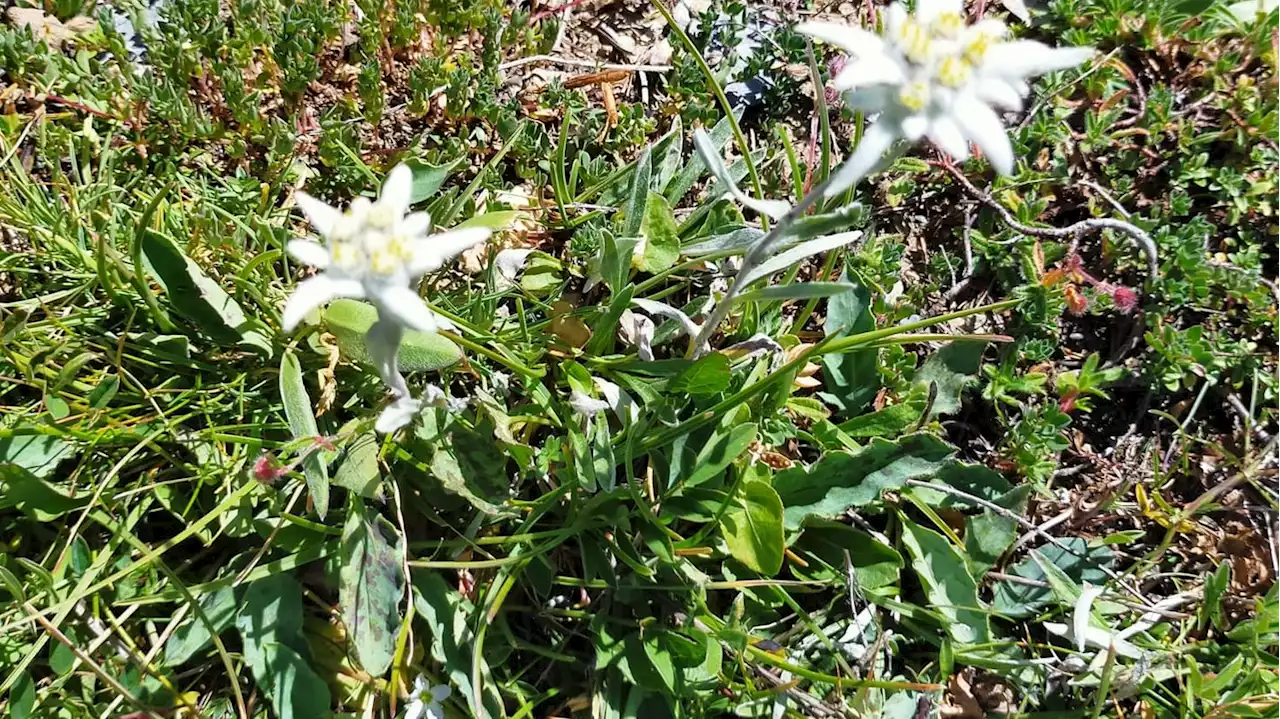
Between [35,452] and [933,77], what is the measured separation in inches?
89.7

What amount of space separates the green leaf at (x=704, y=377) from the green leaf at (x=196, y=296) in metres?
1.10

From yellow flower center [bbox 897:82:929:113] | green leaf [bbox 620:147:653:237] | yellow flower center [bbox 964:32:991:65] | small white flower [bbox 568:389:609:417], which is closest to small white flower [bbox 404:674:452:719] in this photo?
small white flower [bbox 568:389:609:417]

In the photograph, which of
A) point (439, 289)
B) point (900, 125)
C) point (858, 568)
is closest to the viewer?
point (900, 125)

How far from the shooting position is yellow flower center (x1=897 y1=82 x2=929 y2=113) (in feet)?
4.68

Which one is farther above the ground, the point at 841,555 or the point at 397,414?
the point at 397,414

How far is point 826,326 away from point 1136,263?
1184 mm

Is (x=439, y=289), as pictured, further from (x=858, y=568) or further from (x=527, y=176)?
(x=858, y=568)

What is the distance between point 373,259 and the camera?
145cm

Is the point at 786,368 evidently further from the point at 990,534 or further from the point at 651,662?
the point at 990,534

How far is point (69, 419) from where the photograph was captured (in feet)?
7.70

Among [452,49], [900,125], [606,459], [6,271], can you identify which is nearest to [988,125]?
[900,125]

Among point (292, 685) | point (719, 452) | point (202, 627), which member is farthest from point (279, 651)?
point (719, 452)

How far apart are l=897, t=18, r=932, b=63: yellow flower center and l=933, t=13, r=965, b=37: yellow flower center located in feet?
0.10

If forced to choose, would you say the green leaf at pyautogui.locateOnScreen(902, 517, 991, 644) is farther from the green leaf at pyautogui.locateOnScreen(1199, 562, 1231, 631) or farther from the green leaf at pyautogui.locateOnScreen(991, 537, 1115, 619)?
the green leaf at pyautogui.locateOnScreen(1199, 562, 1231, 631)
